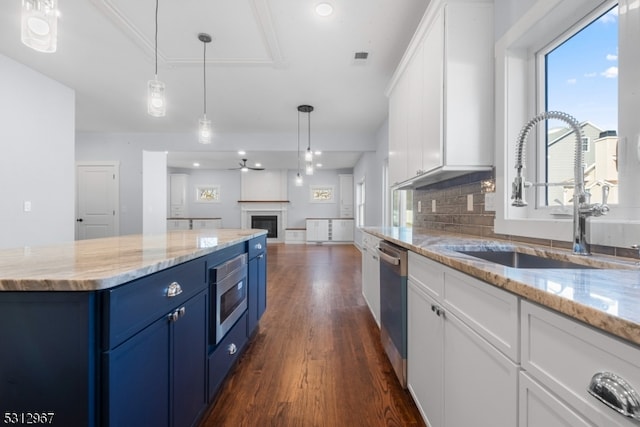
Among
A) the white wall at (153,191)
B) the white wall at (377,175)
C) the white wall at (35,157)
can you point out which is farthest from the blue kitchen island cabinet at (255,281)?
the white wall at (153,191)

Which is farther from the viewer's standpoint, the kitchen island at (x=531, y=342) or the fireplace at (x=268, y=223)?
the fireplace at (x=268, y=223)

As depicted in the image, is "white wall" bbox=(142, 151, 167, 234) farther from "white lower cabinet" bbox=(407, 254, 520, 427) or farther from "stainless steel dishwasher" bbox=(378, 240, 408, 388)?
"white lower cabinet" bbox=(407, 254, 520, 427)

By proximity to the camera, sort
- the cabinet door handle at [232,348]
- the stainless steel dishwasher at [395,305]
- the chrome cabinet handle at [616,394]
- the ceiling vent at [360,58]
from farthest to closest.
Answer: the ceiling vent at [360,58]
the cabinet door handle at [232,348]
the stainless steel dishwasher at [395,305]
the chrome cabinet handle at [616,394]

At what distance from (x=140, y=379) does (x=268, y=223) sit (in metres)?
9.13

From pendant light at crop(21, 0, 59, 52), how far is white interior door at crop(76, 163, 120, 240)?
516cm

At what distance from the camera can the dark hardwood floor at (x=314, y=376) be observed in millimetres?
1450

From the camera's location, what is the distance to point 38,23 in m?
1.21

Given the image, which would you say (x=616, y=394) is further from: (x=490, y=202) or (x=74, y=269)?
(x=490, y=202)

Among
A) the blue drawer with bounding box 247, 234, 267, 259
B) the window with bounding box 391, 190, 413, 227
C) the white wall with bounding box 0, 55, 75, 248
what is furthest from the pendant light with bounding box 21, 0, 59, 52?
the window with bounding box 391, 190, 413, 227

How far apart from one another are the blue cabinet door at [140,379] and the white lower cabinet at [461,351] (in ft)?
3.33

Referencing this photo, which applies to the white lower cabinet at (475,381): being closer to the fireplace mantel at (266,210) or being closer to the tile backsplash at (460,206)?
the tile backsplash at (460,206)

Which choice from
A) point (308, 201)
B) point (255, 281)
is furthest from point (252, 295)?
point (308, 201)

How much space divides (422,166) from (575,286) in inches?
62.4

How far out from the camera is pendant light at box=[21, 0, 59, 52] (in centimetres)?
118
